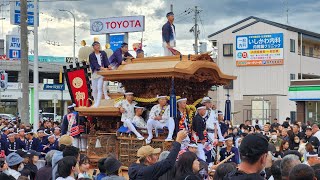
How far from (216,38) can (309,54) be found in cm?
779

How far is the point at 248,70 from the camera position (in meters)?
43.4

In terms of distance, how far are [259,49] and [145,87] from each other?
97.8 ft

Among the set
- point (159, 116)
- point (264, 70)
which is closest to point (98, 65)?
point (159, 116)

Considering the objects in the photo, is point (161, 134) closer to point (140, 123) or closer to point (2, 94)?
point (140, 123)

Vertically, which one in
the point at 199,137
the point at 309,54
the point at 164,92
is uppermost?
the point at 309,54

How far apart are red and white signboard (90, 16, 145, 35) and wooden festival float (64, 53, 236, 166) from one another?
13.5m

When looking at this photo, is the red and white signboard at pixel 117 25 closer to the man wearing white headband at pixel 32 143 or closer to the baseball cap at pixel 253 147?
the man wearing white headband at pixel 32 143

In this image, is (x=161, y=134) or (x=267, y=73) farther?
(x=267, y=73)

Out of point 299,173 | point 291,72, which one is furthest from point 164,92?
Result: point 291,72

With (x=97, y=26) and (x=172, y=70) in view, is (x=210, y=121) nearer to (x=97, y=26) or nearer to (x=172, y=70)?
(x=172, y=70)

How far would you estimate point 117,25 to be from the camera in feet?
95.1

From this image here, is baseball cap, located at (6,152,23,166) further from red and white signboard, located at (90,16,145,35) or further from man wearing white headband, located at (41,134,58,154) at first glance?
red and white signboard, located at (90,16,145,35)

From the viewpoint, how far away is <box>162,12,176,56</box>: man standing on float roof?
14227 millimetres

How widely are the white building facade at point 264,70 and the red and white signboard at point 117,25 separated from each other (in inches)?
546
